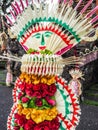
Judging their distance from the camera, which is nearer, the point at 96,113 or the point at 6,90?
the point at 96,113

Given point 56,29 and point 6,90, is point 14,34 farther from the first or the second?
point 6,90

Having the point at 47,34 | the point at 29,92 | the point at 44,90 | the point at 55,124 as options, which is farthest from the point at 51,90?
the point at 47,34

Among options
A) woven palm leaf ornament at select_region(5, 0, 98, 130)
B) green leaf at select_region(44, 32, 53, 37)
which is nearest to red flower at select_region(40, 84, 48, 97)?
woven palm leaf ornament at select_region(5, 0, 98, 130)

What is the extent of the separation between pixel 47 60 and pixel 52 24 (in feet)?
1.21

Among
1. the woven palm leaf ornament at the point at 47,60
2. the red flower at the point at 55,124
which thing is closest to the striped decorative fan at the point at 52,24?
the woven palm leaf ornament at the point at 47,60

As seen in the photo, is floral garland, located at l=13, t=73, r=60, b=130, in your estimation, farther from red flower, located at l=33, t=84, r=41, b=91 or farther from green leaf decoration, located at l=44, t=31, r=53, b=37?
green leaf decoration, located at l=44, t=31, r=53, b=37

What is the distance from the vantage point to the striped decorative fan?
2.92 m

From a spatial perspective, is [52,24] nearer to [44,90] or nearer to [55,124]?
[44,90]

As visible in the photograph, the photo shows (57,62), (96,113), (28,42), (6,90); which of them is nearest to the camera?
(57,62)

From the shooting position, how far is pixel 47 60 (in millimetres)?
2877

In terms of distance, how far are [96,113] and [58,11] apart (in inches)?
144

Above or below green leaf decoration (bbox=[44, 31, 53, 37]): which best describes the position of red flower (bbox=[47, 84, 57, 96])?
below

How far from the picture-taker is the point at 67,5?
2.93 meters

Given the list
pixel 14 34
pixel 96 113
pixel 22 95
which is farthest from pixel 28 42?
pixel 96 113
